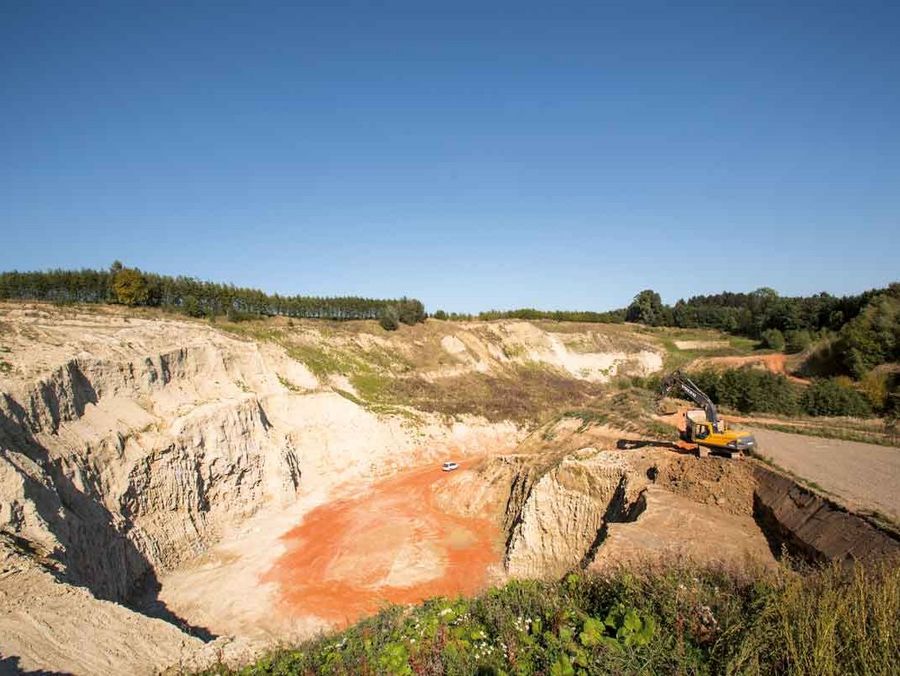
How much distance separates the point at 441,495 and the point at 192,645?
18893mm

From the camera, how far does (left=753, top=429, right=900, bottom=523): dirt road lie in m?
15.2

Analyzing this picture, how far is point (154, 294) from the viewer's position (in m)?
60.1

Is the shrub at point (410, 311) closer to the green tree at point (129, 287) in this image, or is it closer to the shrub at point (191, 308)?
the shrub at point (191, 308)

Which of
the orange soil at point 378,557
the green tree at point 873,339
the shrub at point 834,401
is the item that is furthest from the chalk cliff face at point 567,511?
the green tree at point 873,339

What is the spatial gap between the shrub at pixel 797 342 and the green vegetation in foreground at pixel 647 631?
66196 mm

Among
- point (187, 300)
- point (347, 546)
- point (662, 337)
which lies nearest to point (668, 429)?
point (347, 546)

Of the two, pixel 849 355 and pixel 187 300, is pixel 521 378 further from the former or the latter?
pixel 187 300

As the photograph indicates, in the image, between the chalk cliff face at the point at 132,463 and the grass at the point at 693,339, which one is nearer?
the chalk cliff face at the point at 132,463

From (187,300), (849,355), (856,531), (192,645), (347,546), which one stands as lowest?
(347,546)

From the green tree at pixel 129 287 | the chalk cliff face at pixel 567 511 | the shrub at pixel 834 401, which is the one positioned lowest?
the chalk cliff face at pixel 567 511

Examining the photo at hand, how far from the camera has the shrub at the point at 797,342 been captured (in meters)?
60.6

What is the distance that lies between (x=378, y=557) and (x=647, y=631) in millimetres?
20479

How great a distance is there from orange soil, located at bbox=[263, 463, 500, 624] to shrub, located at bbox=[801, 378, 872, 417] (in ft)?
79.8

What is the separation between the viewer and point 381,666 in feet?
22.1
